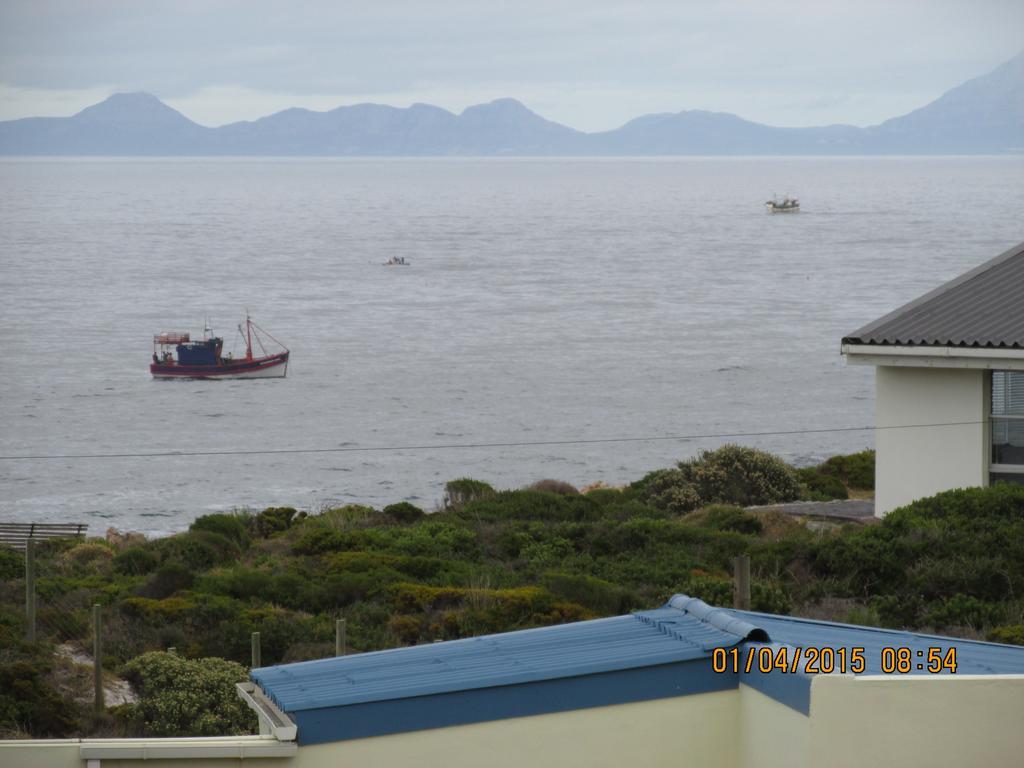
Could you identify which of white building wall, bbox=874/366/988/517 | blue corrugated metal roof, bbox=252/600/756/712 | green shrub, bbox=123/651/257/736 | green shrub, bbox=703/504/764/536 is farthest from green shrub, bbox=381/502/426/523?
blue corrugated metal roof, bbox=252/600/756/712

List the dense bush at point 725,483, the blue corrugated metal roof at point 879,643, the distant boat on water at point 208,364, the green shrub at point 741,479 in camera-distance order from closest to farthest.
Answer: the blue corrugated metal roof at point 879,643 < the dense bush at point 725,483 < the green shrub at point 741,479 < the distant boat on water at point 208,364

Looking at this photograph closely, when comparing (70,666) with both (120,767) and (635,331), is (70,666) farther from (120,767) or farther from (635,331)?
(635,331)

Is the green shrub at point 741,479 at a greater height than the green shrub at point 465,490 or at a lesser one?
greater

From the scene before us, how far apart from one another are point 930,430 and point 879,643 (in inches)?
445

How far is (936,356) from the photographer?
1711 centimetres

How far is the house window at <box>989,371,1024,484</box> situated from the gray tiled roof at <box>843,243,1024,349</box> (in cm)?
57

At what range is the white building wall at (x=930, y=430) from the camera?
17172 millimetres

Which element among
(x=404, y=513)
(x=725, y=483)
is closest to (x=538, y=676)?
(x=404, y=513)

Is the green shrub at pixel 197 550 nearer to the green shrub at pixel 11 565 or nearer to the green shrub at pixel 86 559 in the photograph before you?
the green shrub at pixel 86 559

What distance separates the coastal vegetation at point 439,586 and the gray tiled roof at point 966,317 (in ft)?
6.50

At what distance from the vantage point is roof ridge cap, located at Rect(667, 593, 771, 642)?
245 inches

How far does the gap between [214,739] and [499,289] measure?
10031cm

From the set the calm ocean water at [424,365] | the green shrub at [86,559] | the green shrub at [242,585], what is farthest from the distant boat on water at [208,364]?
the green shrub at [242,585]

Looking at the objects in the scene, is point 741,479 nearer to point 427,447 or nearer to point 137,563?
point 137,563
